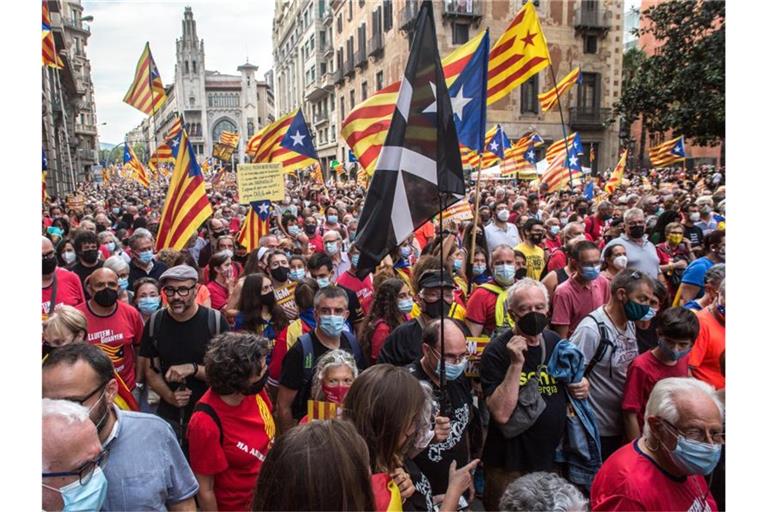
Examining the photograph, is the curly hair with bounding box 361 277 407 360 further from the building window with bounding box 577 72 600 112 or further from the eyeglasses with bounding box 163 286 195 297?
the building window with bounding box 577 72 600 112

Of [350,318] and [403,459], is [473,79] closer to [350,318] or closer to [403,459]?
[350,318]

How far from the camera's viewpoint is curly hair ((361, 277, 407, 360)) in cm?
441

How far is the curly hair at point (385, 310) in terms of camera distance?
4.41 meters

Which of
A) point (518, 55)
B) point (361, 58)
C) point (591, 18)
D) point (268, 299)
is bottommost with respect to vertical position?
point (268, 299)

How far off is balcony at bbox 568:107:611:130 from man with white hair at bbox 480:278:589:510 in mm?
33962

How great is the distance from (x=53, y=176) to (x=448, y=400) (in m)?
32.0

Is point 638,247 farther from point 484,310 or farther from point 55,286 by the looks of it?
point 55,286

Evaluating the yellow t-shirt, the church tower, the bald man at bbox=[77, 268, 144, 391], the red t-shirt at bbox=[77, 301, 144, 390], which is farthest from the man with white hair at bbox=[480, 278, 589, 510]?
the church tower

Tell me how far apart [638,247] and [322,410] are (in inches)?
175

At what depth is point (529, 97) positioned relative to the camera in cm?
3247

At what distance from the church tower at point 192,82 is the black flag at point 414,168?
363 ft

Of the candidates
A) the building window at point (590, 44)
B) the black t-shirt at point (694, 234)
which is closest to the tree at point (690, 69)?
the black t-shirt at point (694, 234)

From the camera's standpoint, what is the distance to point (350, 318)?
496 cm

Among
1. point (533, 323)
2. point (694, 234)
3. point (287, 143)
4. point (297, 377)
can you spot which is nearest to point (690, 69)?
point (694, 234)
